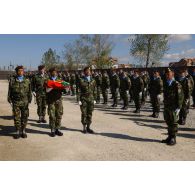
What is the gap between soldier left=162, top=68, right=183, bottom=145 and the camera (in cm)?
795

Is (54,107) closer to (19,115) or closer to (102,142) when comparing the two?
(19,115)

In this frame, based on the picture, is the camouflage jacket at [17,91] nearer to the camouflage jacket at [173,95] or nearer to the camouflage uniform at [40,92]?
the camouflage uniform at [40,92]

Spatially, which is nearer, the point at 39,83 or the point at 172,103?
the point at 172,103

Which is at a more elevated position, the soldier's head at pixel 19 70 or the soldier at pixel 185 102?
the soldier's head at pixel 19 70

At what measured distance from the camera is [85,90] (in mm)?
9219

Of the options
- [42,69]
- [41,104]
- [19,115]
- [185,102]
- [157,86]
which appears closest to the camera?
[19,115]

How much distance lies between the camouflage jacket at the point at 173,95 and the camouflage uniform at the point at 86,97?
2323 millimetres

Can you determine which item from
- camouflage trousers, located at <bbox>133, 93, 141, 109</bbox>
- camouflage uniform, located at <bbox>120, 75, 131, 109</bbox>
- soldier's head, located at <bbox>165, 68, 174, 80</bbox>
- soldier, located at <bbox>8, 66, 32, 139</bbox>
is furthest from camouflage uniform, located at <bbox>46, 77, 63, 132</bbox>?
camouflage uniform, located at <bbox>120, 75, 131, 109</bbox>

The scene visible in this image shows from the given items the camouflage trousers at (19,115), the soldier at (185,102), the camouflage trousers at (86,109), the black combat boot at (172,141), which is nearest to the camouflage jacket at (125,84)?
the soldier at (185,102)

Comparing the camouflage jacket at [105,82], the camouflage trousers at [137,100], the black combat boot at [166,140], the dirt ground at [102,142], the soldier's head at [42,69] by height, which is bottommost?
the dirt ground at [102,142]

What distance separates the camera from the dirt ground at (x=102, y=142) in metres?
6.95

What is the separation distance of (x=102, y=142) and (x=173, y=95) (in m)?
2.32

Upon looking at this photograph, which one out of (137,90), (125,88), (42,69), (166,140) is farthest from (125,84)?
(166,140)

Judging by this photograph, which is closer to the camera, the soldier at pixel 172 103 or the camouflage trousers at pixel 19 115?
the soldier at pixel 172 103
